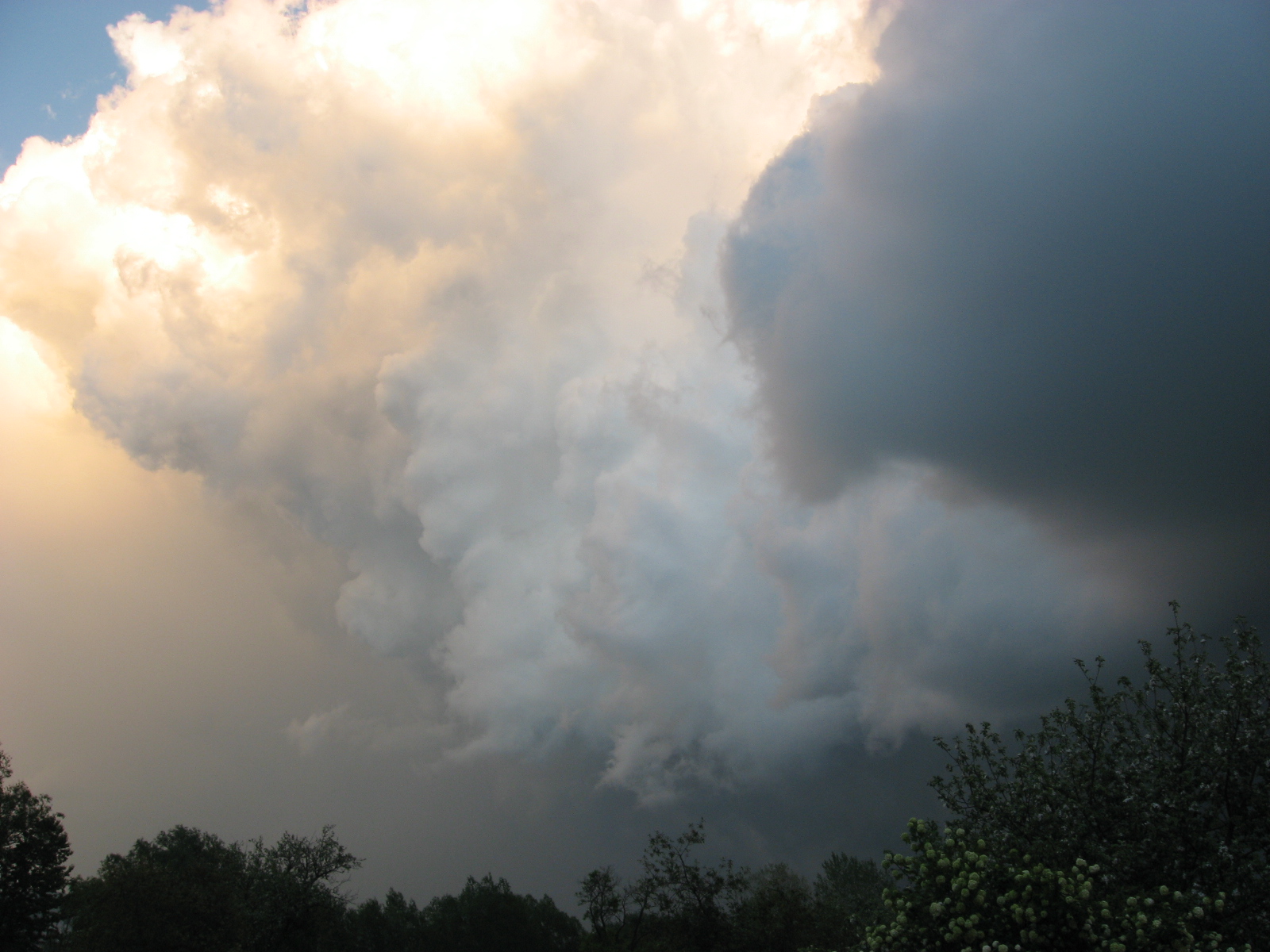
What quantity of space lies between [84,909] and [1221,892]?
6630 cm

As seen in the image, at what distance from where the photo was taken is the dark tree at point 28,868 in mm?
53906

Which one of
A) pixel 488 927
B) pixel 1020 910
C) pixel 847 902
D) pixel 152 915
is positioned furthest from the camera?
pixel 488 927

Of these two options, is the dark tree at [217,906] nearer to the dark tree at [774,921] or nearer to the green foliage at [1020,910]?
the dark tree at [774,921]

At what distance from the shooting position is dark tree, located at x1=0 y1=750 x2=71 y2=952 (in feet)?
177

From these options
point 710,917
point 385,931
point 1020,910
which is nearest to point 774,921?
point 710,917

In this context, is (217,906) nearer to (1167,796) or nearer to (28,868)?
(28,868)

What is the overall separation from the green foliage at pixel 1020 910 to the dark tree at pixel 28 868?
61.0m

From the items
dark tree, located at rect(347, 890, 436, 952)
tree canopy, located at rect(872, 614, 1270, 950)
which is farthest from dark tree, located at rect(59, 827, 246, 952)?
tree canopy, located at rect(872, 614, 1270, 950)

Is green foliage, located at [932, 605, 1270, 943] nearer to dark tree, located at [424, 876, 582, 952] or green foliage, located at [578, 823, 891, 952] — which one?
green foliage, located at [578, 823, 891, 952]

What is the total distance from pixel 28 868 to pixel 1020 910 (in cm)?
6604

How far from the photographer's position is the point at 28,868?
183ft

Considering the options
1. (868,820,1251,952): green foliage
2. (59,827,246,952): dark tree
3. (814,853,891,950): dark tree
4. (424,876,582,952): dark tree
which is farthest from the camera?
(424,876,582,952): dark tree

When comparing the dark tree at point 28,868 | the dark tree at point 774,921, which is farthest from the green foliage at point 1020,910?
the dark tree at point 28,868

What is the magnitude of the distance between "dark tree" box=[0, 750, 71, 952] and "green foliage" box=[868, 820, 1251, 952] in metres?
61.0
